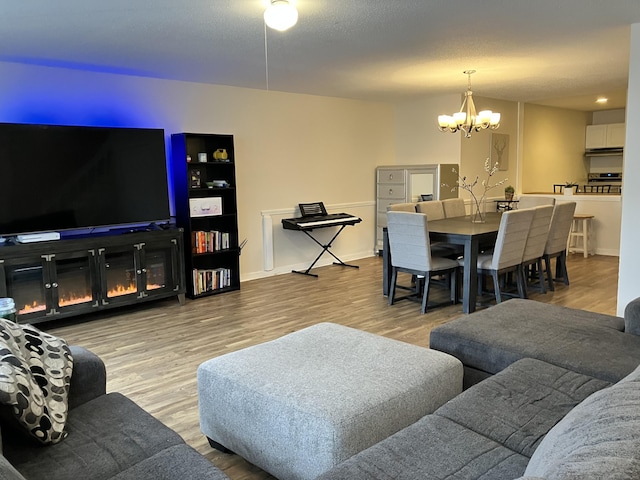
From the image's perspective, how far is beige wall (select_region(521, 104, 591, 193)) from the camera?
8.51 m

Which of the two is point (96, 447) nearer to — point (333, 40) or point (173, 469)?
point (173, 469)

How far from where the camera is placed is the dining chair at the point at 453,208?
5.97 meters

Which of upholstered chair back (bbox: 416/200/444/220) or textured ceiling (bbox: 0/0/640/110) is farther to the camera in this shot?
upholstered chair back (bbox: 416/200/444/220)

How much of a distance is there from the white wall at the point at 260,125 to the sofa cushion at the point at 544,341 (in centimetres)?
386

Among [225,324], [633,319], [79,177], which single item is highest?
[79,177]

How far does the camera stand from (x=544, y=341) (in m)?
2.51

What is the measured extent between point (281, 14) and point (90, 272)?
2952 mm

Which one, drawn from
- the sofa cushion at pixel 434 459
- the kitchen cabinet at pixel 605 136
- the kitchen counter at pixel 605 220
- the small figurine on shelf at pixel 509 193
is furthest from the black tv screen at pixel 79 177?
the kitchen cabinet at pixel 605 136

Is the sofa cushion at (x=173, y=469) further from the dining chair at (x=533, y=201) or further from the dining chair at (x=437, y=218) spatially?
the dining chair at (x=533, y=201)

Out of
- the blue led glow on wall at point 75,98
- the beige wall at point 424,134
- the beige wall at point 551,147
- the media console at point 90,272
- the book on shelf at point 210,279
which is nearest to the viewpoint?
the media console at point 90,272

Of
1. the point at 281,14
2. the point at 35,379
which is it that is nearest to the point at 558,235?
the point at 281,14

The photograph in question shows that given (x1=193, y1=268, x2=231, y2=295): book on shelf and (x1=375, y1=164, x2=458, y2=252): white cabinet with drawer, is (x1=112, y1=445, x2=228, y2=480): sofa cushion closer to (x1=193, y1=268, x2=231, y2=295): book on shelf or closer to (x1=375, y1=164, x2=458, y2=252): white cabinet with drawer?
(x1=193, y1=268, x2=231, y2=295): book on shelf

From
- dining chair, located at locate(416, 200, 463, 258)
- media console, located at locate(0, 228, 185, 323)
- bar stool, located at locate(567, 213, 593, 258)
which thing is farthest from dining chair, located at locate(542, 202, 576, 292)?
media console, located at locate(0, 228, 185, 323)

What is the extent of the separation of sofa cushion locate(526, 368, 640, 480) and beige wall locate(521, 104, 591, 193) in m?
7.75
